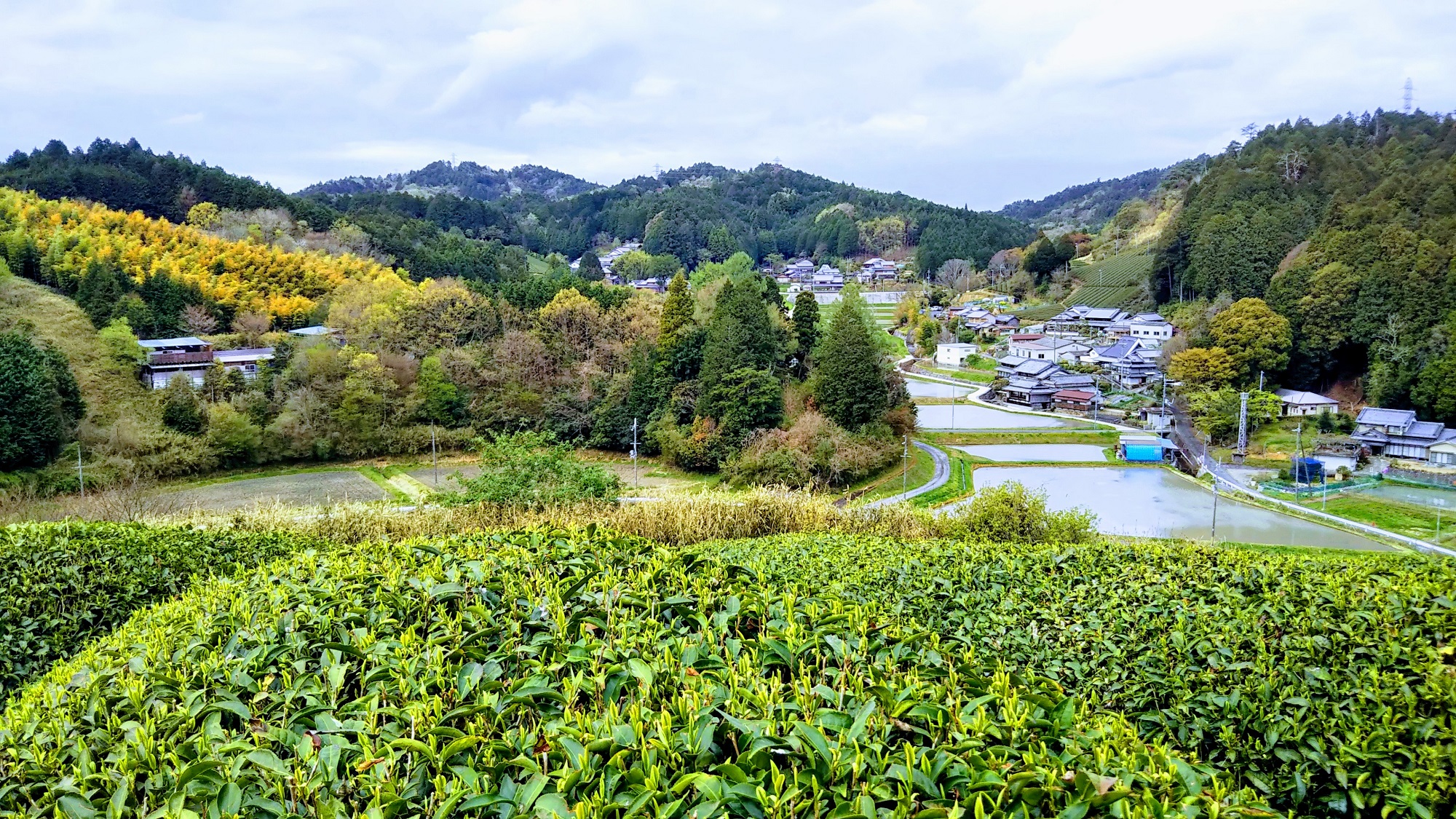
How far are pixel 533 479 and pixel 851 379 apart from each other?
12836 mm

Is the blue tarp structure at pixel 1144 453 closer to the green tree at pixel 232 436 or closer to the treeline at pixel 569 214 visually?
the green tree at pixel 232 436

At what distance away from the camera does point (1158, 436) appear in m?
23.3

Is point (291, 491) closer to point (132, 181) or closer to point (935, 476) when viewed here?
point (935, 476)

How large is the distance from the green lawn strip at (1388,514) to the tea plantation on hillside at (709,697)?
16.0m

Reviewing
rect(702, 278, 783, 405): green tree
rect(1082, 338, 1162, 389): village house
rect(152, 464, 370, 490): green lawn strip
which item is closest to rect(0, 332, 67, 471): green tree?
rect(152, 464, 370, 490): green lawn strip

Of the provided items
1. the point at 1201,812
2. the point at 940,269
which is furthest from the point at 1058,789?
the point at 940,269

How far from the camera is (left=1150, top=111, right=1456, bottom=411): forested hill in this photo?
25234 millimetres

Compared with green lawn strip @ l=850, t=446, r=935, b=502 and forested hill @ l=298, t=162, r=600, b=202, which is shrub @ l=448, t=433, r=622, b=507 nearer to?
green lawn strip @ l=850, t=446, r=935, b=502

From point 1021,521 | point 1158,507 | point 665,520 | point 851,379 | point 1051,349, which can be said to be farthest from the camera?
point 1051,349

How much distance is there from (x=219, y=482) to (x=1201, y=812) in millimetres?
22342

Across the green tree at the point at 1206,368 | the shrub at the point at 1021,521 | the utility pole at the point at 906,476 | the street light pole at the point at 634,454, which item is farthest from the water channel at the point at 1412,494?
the street light pole at the point at 634,454

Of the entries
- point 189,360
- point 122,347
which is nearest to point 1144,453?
point 189,360

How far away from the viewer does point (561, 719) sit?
5.30 feet

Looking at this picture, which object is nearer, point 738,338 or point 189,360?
point 738,338
